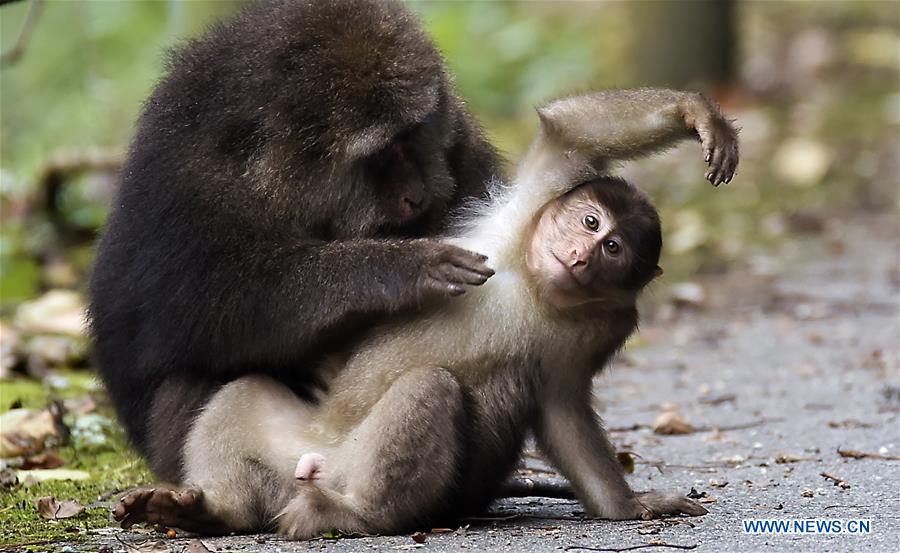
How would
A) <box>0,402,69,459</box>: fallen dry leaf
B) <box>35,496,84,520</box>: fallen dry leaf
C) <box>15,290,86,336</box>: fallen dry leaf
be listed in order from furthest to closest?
<box>15,290,86,336</box>: fallen dry leaf < <box>0,402,69,459</box>: fallen dry leaf < <box>35,496,84,520</box>: fallen dry leaf

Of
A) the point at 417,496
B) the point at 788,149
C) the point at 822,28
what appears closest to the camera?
the point at 417,496

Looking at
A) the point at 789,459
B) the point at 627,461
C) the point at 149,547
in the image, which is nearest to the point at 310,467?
the point at 149,547

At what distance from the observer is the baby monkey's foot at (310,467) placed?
4781mm

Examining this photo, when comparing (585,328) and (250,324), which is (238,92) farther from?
(585,328)

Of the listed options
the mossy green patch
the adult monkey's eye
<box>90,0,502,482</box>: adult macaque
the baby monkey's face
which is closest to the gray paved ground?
the mossy green patch

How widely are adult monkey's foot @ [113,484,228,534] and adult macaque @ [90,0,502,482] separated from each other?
40 cm

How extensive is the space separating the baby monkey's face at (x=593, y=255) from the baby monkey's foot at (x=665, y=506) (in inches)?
28.4

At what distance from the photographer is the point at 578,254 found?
487cm

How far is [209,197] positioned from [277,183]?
250 millimetres

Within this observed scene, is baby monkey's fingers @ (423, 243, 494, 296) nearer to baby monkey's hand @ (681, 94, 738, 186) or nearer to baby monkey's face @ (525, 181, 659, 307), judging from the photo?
baby monkey's face @ (525, 181, 659, 307)

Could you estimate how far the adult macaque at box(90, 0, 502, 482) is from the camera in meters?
4.94

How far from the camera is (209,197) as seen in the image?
5.01 meters

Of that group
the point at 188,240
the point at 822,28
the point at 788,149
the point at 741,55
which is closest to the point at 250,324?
the point at 188,240

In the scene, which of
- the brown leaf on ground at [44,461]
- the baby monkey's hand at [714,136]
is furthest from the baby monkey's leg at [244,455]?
the baby monkey's hand at [714,136]
